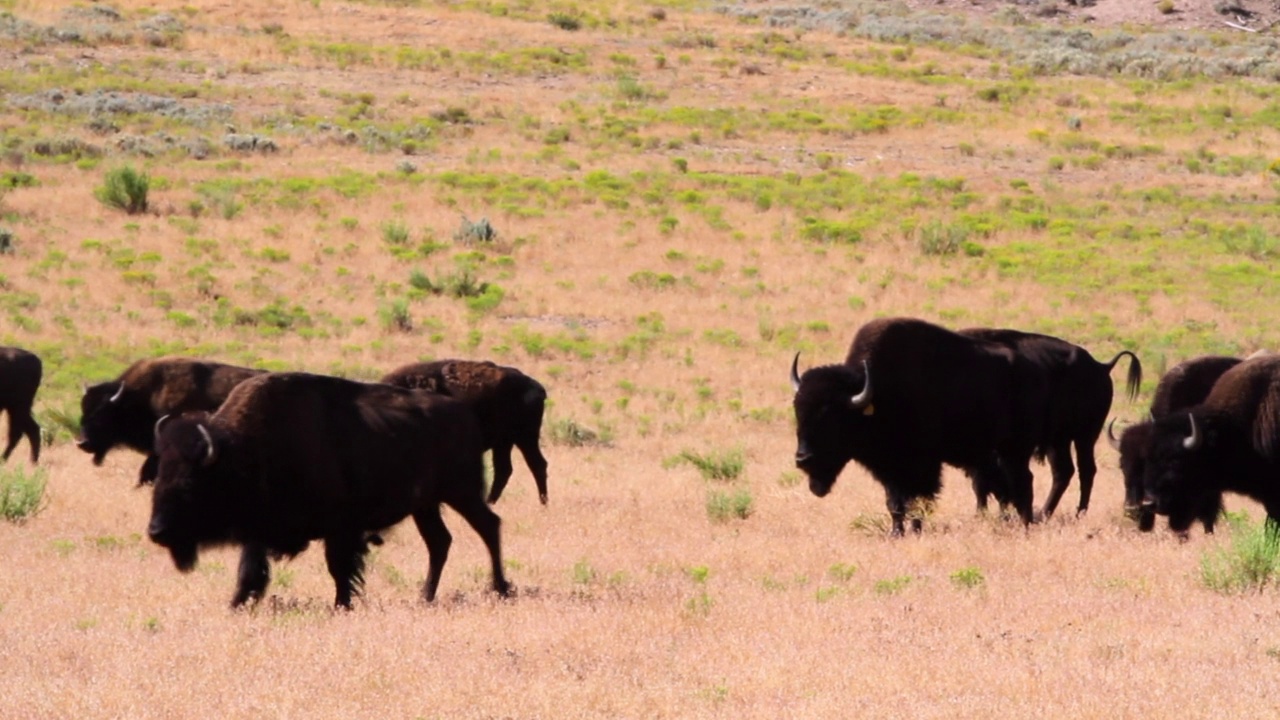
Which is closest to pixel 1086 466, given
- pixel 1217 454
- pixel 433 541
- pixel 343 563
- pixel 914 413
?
pixel 914 413

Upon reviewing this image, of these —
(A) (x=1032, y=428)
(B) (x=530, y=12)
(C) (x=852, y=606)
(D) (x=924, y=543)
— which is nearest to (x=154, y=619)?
(C) (x=852, y=606)

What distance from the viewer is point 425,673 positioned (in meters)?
8.08

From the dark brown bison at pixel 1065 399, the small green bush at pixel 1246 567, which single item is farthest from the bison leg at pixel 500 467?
the small green bush at pixel 1246 567

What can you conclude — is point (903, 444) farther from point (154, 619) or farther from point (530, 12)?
point (530, 12)

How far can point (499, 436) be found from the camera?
15.2 m

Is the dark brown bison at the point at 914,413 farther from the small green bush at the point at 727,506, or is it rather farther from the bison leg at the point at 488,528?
the bison leg at the point at 488,528

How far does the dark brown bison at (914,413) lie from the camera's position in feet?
44.0

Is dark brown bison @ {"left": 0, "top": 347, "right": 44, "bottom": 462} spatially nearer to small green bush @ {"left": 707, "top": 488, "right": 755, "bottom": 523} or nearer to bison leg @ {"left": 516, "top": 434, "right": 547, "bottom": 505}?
bison leg @ {"left": 516, "top": 434, "right": 547, "bottom": 505}

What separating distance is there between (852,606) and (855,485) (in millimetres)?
6624

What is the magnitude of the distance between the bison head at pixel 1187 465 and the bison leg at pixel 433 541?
5064 millimetres

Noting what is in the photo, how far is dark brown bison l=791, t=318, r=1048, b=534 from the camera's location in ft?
44.0

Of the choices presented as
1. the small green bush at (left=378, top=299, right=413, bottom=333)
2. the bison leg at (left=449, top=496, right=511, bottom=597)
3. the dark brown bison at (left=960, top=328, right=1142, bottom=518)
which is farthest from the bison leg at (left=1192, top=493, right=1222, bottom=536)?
the small green bush at (left=378, top=299, right=413, bottom=333)

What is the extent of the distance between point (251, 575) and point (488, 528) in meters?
1.58

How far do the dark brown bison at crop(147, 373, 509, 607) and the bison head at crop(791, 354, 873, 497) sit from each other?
3.34 m
